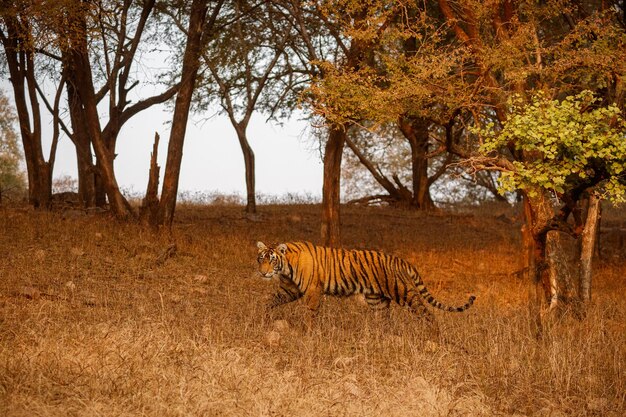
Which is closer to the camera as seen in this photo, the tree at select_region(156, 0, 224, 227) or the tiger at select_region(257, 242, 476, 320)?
the tiger at select_region(257, 242, 476, 320)

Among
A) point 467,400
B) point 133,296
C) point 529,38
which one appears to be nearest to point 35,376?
point 467,400

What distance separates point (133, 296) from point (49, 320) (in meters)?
2.92

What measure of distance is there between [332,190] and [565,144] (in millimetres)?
8728

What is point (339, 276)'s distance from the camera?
1334cm

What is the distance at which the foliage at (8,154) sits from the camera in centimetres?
3756

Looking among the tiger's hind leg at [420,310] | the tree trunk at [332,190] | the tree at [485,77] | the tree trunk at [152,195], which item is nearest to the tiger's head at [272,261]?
the tiger's hind leg at [420,310]

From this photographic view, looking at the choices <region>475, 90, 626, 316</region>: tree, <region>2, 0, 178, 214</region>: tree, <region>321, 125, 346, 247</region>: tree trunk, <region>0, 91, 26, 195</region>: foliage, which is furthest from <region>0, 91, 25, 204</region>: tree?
<region>475, 90, 626, 316</region>: tree

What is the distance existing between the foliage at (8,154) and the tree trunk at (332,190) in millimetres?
21832

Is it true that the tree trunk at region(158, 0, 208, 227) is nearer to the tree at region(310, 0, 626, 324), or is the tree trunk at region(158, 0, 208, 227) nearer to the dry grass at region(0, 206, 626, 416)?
the dry grass at region(0, 206, 626, 416)

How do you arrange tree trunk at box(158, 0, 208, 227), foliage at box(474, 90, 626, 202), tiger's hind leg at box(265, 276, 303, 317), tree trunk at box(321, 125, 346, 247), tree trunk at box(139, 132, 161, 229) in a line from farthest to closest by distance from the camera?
tree trunk at box(158, 0, 208, 227) < tree trunk at box(139, 132, 161, 229) < tree trunk at box(321, 125, 346, 247) < tiger's hind leg at box(265, 276, 303, 317) < foliage at box(474, 90, 626, 202)

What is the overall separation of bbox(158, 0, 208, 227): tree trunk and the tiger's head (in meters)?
8.17

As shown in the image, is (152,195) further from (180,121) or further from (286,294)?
(286,294)

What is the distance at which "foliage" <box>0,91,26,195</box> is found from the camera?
37.6m

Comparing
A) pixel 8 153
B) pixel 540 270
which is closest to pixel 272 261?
pixel 540 270
